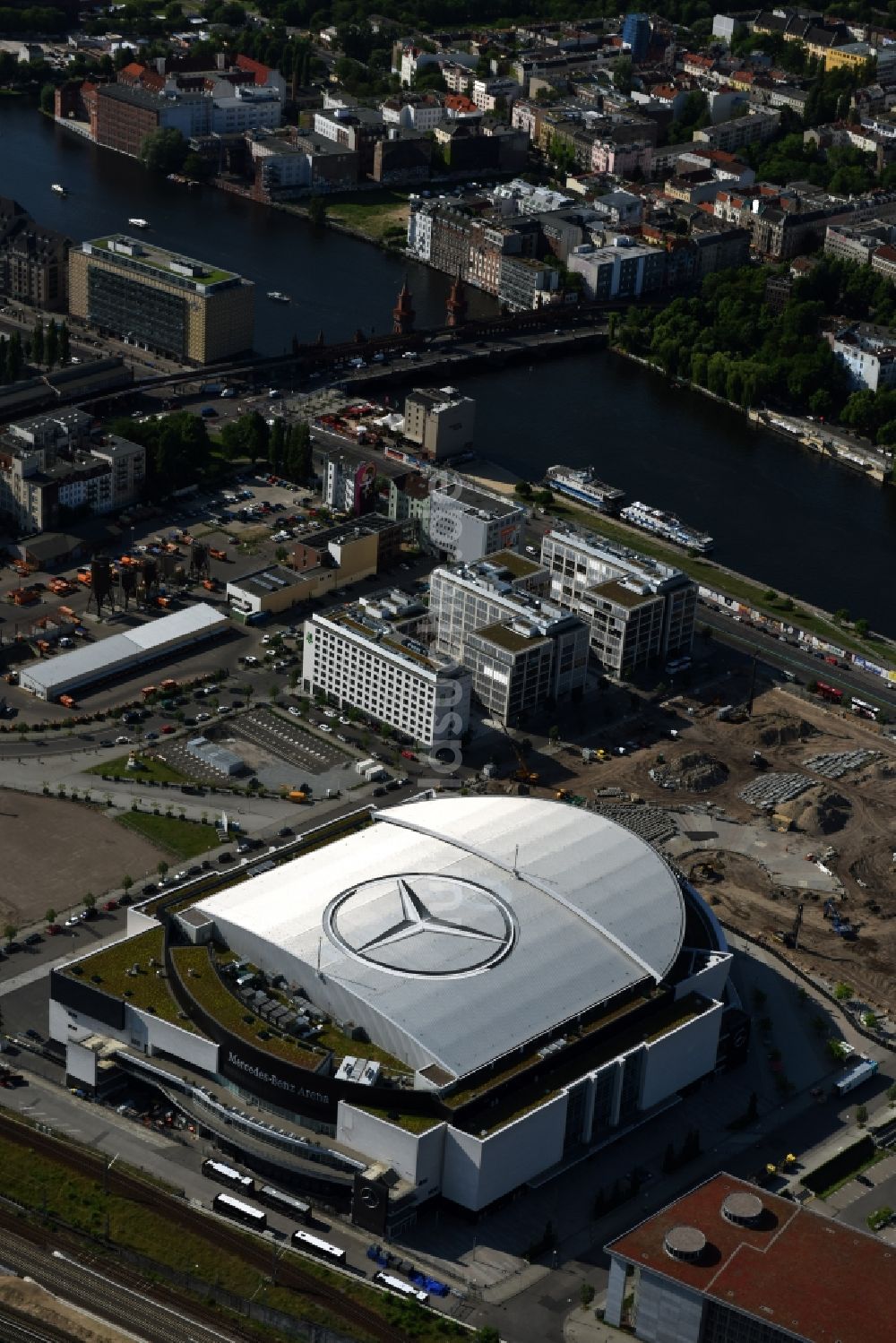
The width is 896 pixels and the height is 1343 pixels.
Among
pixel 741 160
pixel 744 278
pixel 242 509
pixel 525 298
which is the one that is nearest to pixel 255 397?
pixel 242 509

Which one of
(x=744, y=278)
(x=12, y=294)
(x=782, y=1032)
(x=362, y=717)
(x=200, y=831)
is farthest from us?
(x=744, y=278)

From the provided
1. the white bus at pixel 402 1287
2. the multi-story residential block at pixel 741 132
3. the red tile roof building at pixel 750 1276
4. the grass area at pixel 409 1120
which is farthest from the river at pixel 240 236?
the red tile roof building at pixel 750 1276

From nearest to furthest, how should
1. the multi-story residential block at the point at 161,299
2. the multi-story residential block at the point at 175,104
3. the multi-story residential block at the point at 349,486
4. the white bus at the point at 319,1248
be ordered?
the white bus at the point at 319,1248 → the multi-story residential block at the point at 349,486 → the multi-story residential block at the point at 161,299 → the multi-story residential block at the point at 175,104

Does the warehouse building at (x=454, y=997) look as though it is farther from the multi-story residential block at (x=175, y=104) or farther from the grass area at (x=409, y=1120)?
the multi-story residential block at (x=175, y=104)

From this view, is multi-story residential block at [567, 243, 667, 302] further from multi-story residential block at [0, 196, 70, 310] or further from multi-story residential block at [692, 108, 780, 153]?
multi-story residential block at [0, 196, 70, 310]

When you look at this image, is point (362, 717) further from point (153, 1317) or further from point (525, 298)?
point (525, 298)

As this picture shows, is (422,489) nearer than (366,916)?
No

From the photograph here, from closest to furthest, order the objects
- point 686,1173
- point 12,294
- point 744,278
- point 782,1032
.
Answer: point 686,1173, point 782,1032, point 12,294, point 744,278
